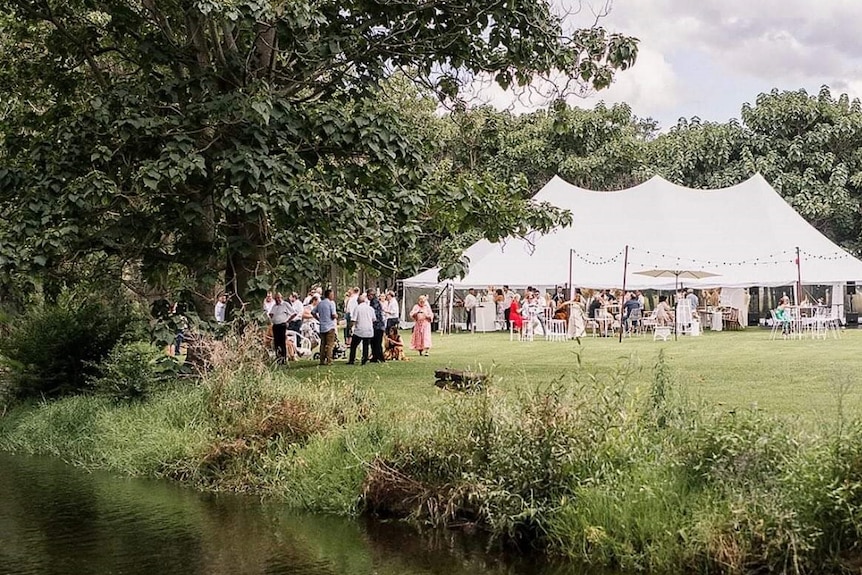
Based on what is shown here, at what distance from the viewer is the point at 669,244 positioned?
33.8 meters

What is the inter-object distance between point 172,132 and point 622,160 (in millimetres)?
30350

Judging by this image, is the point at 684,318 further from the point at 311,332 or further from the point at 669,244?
the point at 311,332

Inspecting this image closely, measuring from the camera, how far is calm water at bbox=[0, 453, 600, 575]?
887 centimetres

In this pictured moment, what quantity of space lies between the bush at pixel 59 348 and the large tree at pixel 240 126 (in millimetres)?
1858

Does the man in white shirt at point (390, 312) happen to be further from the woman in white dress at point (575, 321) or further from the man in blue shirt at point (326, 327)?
the woman in white dress at point (575, 321)

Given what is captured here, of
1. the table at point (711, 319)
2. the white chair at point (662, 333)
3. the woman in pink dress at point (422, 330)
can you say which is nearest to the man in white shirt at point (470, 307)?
the table at point (711, 319)

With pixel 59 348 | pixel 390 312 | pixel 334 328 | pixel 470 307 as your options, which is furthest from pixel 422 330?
pixel 470 307

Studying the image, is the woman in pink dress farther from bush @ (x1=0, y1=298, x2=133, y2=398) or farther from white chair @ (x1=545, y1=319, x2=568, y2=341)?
bush @ (x1=0, y1=298, x2=133, y2=398)

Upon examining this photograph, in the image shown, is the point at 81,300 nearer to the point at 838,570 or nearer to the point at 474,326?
the point at 838,570

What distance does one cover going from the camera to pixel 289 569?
8812 millimetres

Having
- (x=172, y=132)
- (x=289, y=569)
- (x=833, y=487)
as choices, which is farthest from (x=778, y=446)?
(x=172, y=132)

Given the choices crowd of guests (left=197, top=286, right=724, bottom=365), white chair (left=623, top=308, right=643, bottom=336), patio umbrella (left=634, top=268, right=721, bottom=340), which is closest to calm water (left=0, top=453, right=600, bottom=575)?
crowd of guests (left=197, top=286, right=724, bottom=365)

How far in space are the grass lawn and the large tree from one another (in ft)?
8.99

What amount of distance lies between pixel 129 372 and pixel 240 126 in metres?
4.20
